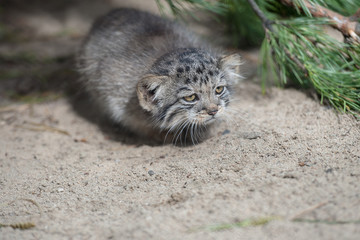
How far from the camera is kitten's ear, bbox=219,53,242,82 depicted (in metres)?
4.43

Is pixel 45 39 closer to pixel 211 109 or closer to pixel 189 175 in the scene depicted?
pixel 211 109

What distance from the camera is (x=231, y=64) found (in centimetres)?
456

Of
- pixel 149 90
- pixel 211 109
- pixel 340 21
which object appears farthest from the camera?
pixel 149 90

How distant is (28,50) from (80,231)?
543cm

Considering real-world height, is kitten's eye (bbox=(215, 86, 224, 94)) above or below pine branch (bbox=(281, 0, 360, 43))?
below

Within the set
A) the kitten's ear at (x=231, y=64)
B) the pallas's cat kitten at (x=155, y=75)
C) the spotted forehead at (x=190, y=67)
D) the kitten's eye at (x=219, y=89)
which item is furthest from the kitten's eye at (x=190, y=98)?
the kitten's ear at (x=231, y=64)

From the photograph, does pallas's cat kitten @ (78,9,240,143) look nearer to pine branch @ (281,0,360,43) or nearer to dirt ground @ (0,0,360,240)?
dirt ground @ (0,0,360,240)

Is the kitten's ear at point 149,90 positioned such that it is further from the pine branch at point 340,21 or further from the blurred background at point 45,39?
the blurred background at point 45,39

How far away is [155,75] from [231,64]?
976 millimetres

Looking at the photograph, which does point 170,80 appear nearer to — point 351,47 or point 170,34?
point 170,34

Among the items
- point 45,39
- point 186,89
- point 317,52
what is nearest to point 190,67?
point 186,89

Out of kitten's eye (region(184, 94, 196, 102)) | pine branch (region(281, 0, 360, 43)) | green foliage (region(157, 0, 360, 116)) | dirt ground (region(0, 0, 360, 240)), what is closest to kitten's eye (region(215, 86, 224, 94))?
kitten's eye (region(184, 94, 196, 102))

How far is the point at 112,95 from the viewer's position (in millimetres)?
5113

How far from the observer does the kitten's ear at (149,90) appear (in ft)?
13.8
